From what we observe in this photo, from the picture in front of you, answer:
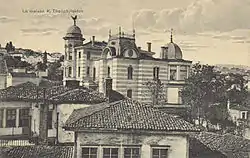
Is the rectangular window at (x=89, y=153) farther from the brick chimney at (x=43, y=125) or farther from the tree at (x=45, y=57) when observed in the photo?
the tree at (x=45, y=57)

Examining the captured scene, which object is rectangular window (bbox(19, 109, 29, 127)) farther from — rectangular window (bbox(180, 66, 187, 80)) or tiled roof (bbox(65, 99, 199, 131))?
rectangular window (bbox(180, 66, 187, 80))

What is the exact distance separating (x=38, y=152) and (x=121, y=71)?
1.38 ft

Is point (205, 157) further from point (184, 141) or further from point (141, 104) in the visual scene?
point (141, 104)

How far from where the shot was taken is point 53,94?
69.9 inches

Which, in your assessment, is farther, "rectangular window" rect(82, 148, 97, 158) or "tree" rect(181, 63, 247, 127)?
"tree" rect(181, 63, 247, 127)

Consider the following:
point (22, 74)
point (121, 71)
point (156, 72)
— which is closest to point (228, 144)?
point (156, 72)

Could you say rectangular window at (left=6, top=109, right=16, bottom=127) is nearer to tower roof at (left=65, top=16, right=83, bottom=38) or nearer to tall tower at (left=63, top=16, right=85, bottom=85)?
tall tower at (left=63, top=16, right=85, bottom=85)

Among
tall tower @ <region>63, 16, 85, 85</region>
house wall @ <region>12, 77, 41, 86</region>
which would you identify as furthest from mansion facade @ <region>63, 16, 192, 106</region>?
house wall @ <region>12, 77, 41, 86</region>

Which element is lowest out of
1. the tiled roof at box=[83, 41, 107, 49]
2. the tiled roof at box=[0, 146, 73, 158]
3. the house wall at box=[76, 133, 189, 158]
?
the tiled roof at box=[0, 146, 73, 158]

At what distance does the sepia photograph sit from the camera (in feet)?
5.69

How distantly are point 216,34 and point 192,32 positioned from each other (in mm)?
95

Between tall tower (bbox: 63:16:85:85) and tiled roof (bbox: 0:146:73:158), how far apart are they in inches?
9.7

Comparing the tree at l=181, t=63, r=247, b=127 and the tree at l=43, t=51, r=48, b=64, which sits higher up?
the tree at l=43, t=51, r=48, b=64

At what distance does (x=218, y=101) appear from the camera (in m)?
1.82
